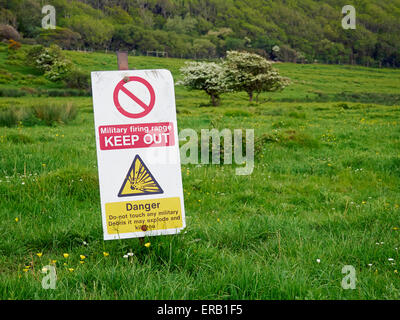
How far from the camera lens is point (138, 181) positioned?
132 inches

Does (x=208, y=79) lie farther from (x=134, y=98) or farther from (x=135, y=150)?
(x=135, y=150)

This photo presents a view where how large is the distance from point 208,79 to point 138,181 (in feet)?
125

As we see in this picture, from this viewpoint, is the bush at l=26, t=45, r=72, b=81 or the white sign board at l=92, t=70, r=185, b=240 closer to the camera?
the white sign board at l=92, t=70, r=185, b=240

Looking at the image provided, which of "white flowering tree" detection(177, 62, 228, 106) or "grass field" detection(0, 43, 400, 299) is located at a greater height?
"white flowering tree" detection(177, 62, 228, 106)

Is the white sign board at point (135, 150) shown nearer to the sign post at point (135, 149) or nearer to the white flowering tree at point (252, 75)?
the sign post at point (135, 149)

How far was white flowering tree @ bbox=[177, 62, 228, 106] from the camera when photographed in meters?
39.5

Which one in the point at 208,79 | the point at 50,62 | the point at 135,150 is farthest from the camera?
the point at 50,62

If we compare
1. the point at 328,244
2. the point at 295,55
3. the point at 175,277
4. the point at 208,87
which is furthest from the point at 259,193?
the point at 295,55

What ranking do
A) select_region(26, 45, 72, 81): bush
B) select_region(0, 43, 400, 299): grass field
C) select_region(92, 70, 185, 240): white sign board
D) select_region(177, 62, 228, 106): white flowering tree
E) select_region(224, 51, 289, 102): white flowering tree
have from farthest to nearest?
select_region(26, 45, 72, 81): bush < select_region(224, 51, 289, 102): white flowering tree < select_region(177, 62, 228, 106): white flowering tree < select_region(92, 70, 185, 240): white sign board < select_region(0, 43, 400, 299): grass field

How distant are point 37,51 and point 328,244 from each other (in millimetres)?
74215

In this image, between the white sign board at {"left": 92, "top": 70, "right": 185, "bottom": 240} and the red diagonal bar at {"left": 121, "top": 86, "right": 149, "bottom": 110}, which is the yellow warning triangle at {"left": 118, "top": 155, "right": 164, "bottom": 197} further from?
the red diagonal bar at {"left": 121, "top": 86, "right": 149, "bottom": 110}

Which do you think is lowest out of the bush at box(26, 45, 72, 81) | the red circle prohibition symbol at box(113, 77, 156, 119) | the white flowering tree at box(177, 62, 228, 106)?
the red circle prohibition symbol at box(113, 77, 156, 119)

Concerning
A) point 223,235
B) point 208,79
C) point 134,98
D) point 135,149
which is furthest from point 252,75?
point 135,149

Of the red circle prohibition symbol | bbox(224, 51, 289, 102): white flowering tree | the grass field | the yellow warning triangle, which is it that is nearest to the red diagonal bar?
the red circle prohibition symbol
